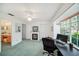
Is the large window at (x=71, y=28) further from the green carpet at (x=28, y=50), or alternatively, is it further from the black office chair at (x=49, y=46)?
the green carpet at (x=28, y=50)

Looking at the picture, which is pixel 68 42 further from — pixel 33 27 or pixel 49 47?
pixel 33 27

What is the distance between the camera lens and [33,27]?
3354 millimetres

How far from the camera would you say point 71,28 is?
3174mm

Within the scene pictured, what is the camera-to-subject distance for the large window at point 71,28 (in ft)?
9.57

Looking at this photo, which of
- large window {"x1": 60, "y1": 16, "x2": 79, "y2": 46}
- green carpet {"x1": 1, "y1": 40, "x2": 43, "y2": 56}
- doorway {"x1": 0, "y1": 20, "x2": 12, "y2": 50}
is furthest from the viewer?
doorway {"x1": 0, "y1": 20, "x2": 12, "y2": 50}

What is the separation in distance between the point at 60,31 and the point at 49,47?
0.94m

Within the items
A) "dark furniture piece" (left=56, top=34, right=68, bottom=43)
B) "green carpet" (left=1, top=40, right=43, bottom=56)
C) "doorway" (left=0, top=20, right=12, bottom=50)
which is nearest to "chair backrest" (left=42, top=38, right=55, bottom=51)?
"green carpet" (left=1, top=40, right=43, bottom=56)

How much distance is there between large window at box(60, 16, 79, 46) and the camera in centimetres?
292

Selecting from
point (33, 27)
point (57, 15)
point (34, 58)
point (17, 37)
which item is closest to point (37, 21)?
point (33, 27)

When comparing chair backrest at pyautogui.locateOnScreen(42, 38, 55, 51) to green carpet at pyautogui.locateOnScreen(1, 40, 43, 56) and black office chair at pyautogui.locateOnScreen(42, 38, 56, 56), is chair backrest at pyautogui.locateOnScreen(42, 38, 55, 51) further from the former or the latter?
green carpet at pyautogui.locateOnScreen(1, 40, 43, 56)

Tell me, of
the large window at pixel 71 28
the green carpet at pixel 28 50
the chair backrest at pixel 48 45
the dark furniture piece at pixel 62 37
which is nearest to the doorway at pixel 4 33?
the green carpet at pixel 28 50

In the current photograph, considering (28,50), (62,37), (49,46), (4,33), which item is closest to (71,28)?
(62,37)

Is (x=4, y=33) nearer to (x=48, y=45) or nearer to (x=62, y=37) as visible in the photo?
(x=48, y=45)

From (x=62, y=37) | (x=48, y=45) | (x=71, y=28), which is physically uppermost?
(x=71, y=28)
